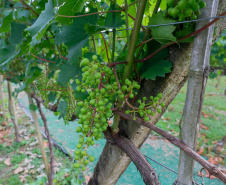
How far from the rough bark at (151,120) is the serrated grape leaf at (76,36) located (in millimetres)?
336

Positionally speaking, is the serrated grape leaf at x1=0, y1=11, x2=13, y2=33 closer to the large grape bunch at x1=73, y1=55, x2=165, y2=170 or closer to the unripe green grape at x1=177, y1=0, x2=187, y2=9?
the large grape bunch at x1=73, y1=55, x2=165, y2=170

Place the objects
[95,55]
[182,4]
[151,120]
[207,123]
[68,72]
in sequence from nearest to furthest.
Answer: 1. [182,4]
2. [95,55]
3. [151,120]
4. [68,72]
5. [207,123]

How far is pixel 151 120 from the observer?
829 mm

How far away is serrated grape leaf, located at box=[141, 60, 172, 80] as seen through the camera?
2.24ft

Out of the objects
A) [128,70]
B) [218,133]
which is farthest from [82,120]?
[218,133]

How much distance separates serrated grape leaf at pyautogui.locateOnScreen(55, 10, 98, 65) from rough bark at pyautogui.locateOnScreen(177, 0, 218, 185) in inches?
17.1

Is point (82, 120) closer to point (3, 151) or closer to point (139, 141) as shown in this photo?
point (139, 141)

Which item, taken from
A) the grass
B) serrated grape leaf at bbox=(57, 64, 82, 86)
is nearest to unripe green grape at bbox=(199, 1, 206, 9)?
serrated grape leaf at bbox=(57, 64, 82, 86)

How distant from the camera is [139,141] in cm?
89

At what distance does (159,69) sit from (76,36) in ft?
1.29

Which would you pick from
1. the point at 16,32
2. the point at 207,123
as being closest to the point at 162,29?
the point at 16,32

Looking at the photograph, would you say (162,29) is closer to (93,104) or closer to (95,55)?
(95,55)

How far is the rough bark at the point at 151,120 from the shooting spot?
695 mm

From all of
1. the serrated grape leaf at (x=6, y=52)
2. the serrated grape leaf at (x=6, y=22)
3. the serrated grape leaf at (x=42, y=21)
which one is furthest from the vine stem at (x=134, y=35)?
the serrated grape leaf at (x=6, y=52)
